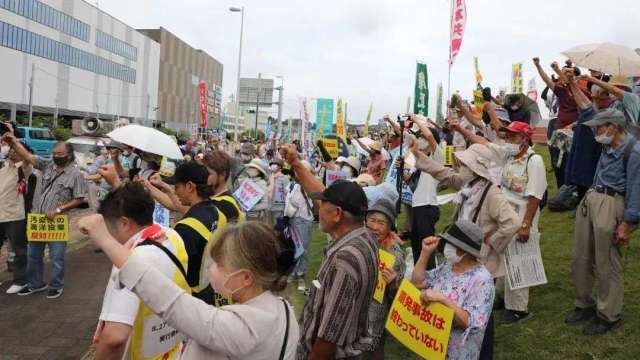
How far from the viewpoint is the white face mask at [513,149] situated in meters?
5.27

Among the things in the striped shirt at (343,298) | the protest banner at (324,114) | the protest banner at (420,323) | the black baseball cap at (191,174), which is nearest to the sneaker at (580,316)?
the protest banner at (420,323)

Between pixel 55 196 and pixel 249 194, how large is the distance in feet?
8.37

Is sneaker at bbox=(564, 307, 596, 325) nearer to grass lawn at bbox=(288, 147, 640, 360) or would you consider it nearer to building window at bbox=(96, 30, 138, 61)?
grass lawn at bbox=(288, 147, 640, 360)

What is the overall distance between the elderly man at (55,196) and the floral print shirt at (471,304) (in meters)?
5.11

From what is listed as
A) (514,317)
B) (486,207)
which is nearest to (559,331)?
(514,317)

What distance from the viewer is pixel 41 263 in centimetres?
688

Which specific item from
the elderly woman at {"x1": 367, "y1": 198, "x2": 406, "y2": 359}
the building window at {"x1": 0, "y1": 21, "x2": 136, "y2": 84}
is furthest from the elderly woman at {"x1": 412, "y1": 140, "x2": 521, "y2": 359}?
the building window at {"x1": 0, "y1": 21, "x2": 136, "y2": 84}

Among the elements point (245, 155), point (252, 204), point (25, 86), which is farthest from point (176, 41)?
point (252, 204)

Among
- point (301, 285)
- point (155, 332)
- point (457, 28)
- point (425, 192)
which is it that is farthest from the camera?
point (457, 28)

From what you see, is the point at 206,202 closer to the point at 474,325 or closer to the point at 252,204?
the point at 474,325

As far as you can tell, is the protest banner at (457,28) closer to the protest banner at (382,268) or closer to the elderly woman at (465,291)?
the protest banner at (382,268)

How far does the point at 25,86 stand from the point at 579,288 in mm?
47917

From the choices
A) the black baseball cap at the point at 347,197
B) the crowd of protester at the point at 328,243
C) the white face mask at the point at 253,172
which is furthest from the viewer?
the white face mask at the point at 253,172

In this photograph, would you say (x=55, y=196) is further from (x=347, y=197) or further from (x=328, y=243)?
(x=347, y=197)
